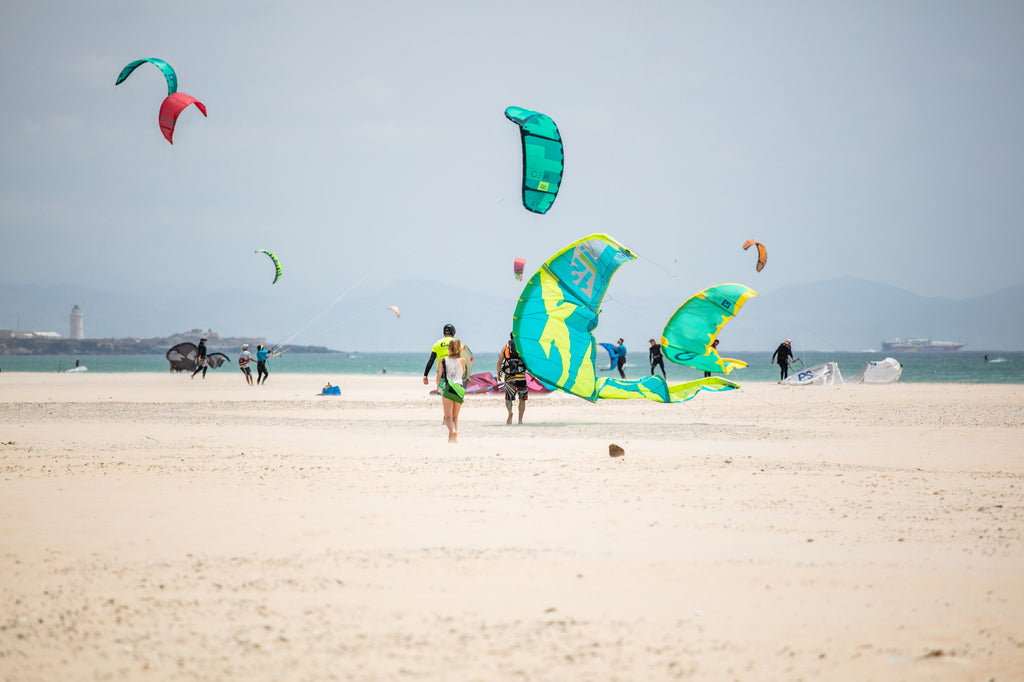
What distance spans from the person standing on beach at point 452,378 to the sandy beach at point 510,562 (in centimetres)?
90

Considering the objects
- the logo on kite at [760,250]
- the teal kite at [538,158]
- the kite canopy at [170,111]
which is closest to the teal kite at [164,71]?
the kite canopy at [170,111]

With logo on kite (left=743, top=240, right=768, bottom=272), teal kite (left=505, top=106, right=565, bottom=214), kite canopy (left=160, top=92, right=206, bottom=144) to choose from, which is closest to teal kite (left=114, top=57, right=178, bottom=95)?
kite canopy (left=160, top=92, right=206, bottom=144)

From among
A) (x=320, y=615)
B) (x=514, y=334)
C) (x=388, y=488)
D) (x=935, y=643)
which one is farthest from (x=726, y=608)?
(x=514, y=334)

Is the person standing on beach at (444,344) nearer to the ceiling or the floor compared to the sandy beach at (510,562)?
nearer to the ceiling

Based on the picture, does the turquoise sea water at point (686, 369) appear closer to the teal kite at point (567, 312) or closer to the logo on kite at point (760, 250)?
the logo on kite at point (760, 250)

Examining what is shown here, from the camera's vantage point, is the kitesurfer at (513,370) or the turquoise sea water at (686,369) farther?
the turquoise sea water at (686,369)

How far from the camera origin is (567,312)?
44.4ft

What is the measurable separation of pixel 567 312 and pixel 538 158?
8.36 ft

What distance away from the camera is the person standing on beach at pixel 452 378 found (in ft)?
37.1

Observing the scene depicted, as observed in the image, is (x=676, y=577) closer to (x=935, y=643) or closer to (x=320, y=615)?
(x=935, y=643)

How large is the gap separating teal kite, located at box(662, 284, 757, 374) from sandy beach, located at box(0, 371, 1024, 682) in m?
4.19

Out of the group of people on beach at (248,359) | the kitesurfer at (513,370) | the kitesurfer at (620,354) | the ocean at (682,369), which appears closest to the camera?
the kitesurfer at (513,370)

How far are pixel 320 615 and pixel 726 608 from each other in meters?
2.05

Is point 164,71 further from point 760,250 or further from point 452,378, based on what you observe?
point 760,250
